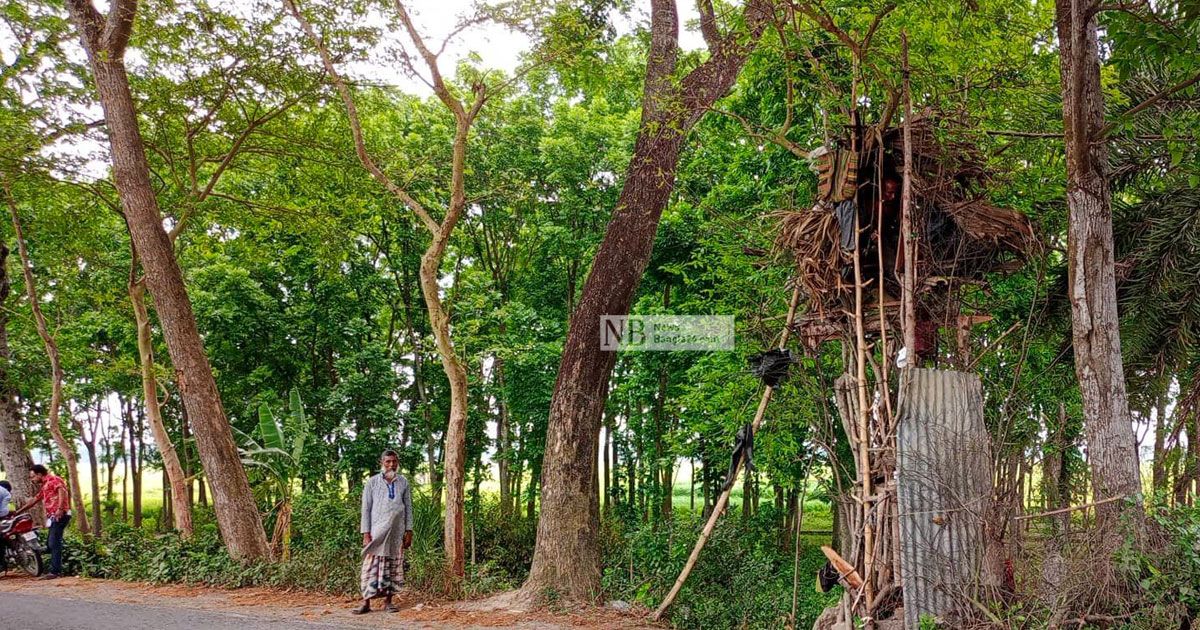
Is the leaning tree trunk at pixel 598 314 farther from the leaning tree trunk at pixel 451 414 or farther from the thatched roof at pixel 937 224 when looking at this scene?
the thatched roof at pixel 937 224

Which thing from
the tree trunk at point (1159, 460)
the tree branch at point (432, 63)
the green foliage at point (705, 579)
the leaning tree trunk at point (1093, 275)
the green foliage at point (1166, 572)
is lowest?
the green foliage at point (705, 579)

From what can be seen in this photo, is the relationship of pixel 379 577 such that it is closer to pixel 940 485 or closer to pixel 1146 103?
pixel 940 485

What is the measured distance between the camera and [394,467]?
817cm

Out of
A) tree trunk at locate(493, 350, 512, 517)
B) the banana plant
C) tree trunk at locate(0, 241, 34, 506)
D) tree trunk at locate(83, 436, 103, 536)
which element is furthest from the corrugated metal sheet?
tree trunk at locate(83, 436, 103, 536)

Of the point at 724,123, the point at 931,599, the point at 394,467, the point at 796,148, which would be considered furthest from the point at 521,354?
the point at 931,599

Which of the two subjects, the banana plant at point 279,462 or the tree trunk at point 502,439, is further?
the tree trunk at point 502,439

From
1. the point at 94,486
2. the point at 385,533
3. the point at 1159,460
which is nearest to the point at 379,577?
the point at 385,533

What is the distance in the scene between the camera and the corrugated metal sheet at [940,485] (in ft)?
17.0

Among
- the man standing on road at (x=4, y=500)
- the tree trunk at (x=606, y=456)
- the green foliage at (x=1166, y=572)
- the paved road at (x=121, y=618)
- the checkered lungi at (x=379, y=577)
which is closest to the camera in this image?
the green foliage at (x=1166, y=572)

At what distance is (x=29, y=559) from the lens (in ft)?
35.1

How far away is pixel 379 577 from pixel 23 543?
632 cm

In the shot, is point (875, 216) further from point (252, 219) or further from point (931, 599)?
point (252, 219)

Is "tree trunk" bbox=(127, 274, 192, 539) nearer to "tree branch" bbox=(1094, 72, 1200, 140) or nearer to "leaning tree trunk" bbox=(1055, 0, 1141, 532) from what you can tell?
"leaning tree trunk" bbox=(1055, 0, 1141, 532)

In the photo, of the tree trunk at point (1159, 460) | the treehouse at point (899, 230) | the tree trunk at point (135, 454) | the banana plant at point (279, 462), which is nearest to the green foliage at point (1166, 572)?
the tree trunk at point (1159, 460)
